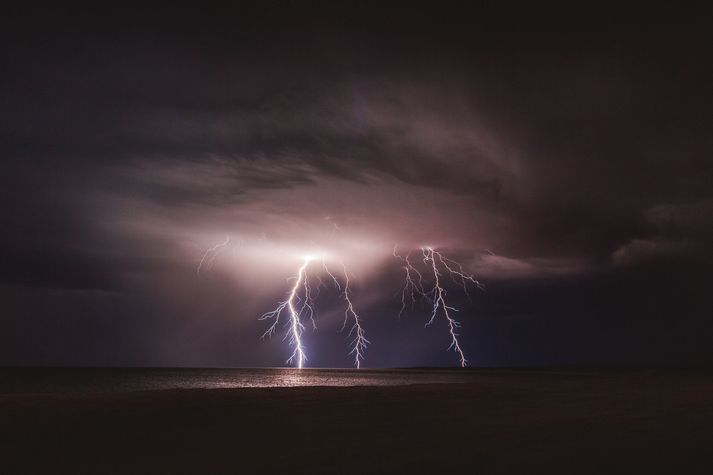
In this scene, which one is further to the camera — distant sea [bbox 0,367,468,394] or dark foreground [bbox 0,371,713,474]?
distant sea [bbox 0,367,468,394]

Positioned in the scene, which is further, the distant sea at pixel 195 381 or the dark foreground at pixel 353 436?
the distant sea at pixel 195 381

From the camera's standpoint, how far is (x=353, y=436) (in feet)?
34.6

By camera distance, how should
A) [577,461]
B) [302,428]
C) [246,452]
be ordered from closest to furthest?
[577,461], [246,452], [302,428]

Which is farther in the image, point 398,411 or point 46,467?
point 398,411

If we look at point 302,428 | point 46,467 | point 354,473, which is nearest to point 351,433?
point 302,428

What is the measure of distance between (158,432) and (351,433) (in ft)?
13.8

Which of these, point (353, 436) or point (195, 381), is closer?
point (353, 436)

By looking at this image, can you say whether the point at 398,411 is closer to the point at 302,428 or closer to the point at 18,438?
the point at 302,428

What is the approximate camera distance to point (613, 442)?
375 inches

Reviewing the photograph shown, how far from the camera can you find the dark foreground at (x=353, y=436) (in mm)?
7957

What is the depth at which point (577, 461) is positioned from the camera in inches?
311

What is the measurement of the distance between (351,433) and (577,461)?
4468 mm

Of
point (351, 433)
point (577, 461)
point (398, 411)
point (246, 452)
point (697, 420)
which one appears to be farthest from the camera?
point (398, 411)

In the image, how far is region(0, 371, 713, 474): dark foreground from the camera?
26.1 feet
